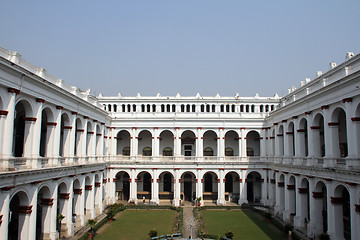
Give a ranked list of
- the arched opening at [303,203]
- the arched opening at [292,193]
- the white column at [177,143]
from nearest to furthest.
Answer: the arched opening at [303,203] < the arched opening at [292,193] < the white column at [177,143]

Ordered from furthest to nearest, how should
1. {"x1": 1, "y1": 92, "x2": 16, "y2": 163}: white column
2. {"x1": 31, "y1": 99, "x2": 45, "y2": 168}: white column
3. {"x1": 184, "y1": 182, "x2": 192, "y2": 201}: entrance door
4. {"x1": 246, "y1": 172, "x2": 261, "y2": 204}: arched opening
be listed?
{"x1": 184, "y1": 182, "x2": 192, "y2": 201}: entrance door
{"x1": 246, "y1": 172, "x2": 261, "y2": 204}: arched opening
{"x1": 31, "y1": 99, "x2": 45, "y2": 168}: white column
{"x1": 1, "y1": 92, "x2": 16, "y2": 163}: white column

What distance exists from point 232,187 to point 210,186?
2951mm

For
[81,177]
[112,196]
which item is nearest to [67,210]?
[81,177]

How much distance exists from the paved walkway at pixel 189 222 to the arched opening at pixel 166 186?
9.93 ft

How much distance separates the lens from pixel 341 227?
21.2 metres

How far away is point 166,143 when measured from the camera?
139 feet

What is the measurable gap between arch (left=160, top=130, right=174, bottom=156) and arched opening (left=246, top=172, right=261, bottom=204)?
11.0 meters

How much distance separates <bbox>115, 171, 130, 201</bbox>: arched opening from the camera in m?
41.2

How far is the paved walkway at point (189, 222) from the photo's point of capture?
26206mm

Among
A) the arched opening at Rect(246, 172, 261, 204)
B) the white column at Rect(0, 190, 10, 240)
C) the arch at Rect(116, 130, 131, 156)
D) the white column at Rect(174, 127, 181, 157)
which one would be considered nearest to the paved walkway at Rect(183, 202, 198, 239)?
the white column at Rect(174, 127, 181, 157)

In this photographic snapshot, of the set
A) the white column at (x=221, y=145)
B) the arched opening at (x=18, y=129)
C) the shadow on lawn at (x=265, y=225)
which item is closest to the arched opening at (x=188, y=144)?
the white column at (x=221, y=145)

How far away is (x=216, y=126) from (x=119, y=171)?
43.9ft

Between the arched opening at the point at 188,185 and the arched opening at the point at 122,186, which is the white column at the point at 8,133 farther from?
the arched opening at the point at 188,185

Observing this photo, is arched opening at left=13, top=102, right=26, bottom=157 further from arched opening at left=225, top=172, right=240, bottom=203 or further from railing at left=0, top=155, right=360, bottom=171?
arched opening at left=225, top=172, right=240, bottom=203
